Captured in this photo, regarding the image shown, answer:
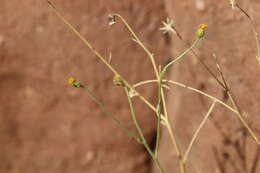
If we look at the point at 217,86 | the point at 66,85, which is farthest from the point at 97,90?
the point at 217,86

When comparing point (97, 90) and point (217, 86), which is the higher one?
point (97, 90)

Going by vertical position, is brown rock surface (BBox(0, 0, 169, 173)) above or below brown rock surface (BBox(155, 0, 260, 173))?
above

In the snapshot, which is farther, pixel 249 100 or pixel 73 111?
pixel 73 111

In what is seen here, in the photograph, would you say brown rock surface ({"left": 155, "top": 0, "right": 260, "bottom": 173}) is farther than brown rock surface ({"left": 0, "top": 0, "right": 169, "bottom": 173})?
No

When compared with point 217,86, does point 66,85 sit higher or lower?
higher

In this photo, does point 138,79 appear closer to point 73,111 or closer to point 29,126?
point 73,111

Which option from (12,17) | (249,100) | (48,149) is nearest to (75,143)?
(48,149)

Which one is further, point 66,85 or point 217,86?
point 66,85

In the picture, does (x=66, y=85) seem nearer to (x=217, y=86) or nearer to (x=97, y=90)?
(x=97, y=90)
